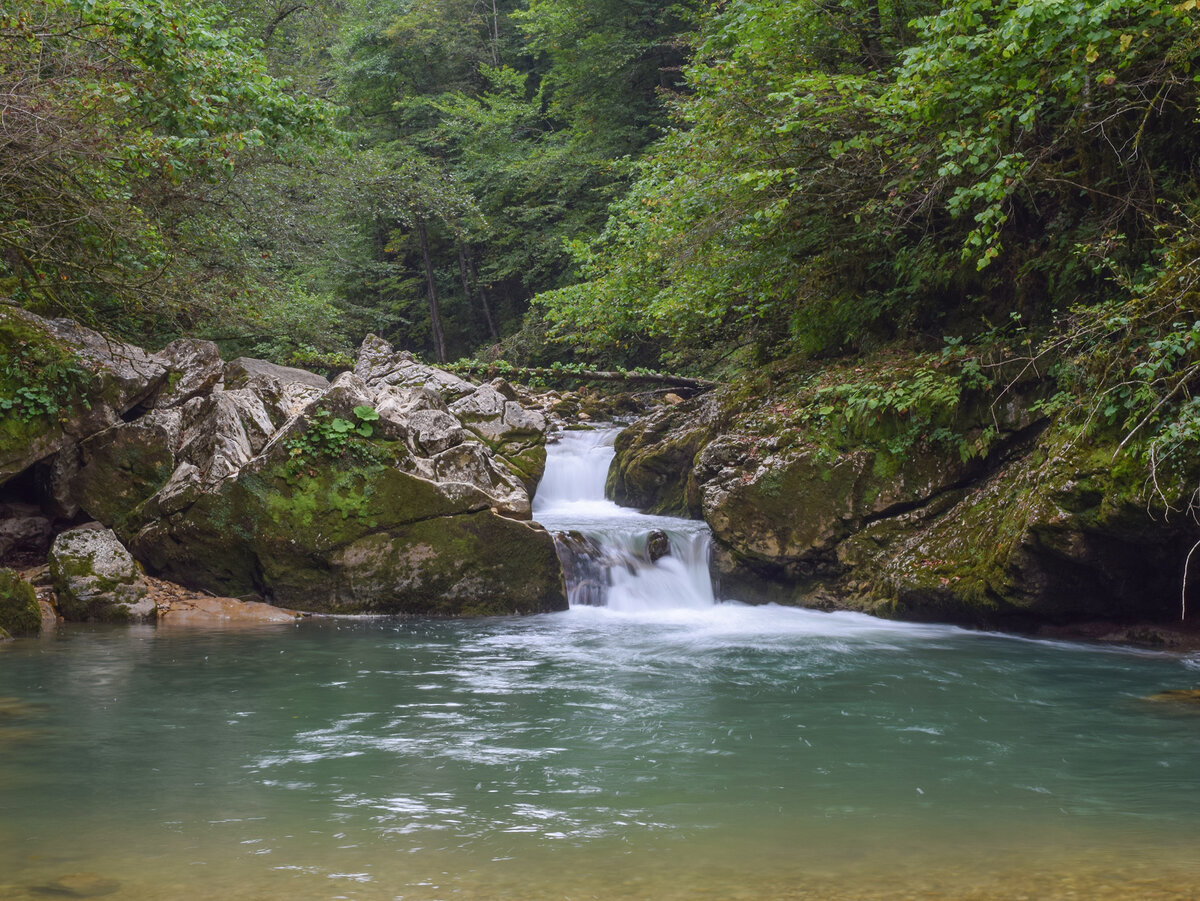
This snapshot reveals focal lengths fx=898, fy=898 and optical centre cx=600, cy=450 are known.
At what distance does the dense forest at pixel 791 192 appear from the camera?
758 cm

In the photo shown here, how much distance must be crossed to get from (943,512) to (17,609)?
9.63 m

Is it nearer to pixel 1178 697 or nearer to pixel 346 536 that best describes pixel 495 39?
pixel 346 536

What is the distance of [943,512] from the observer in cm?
987

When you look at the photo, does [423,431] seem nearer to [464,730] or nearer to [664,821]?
[464,730]

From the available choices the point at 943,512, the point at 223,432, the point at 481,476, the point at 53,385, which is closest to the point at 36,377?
the point at 53,385

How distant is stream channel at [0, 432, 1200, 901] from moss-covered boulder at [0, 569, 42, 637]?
267 mm

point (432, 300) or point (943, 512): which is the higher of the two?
point (432, 300)

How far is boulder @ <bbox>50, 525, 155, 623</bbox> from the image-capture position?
31.6ft

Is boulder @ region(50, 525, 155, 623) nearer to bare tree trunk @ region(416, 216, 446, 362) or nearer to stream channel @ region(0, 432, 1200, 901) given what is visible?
stream channel @ region(0, 432, 1200, 901)

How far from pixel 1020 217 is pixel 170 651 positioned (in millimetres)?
10142

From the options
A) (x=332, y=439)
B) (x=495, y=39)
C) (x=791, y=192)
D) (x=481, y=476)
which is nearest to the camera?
(x=791, y=192)

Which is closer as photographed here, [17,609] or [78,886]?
[78,886]

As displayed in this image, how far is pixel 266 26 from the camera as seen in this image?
834 inches

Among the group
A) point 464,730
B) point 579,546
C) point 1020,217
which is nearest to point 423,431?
point 579,546
